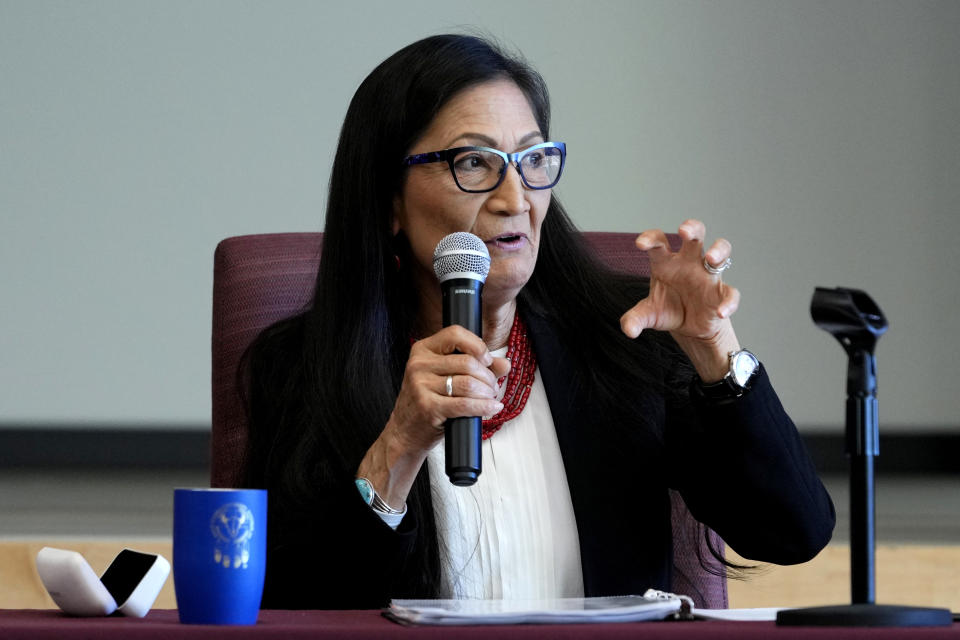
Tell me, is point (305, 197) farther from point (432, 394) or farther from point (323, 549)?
point (432, 394)

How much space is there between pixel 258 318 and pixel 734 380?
709 millimetres

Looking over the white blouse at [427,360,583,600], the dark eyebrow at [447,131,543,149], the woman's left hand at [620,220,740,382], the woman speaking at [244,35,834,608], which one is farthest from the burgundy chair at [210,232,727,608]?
the woman's left hand at [620,220,740,382]

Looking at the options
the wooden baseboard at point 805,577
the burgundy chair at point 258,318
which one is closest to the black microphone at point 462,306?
the burgundy chair at point 258,318

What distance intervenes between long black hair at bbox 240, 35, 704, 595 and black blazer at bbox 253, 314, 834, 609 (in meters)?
0.05

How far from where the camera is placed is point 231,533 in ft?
3.03

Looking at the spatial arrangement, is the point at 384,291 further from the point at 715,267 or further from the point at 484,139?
the point at 715,267

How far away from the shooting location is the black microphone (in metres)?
1.03

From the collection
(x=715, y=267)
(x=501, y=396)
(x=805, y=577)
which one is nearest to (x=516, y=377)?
(x=501, y=396)

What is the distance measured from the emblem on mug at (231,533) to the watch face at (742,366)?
576 millimetres

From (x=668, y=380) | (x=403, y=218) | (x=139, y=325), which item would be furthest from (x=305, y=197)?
(x=668, y=380)

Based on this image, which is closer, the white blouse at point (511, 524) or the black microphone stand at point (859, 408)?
the black microphone stand at point (859, 408)

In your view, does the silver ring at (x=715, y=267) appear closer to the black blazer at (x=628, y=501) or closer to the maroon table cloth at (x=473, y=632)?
the black blazer at (x=628, y=501)

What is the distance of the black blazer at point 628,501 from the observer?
51.3 inches

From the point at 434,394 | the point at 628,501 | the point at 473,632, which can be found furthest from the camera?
the point at 628,501
